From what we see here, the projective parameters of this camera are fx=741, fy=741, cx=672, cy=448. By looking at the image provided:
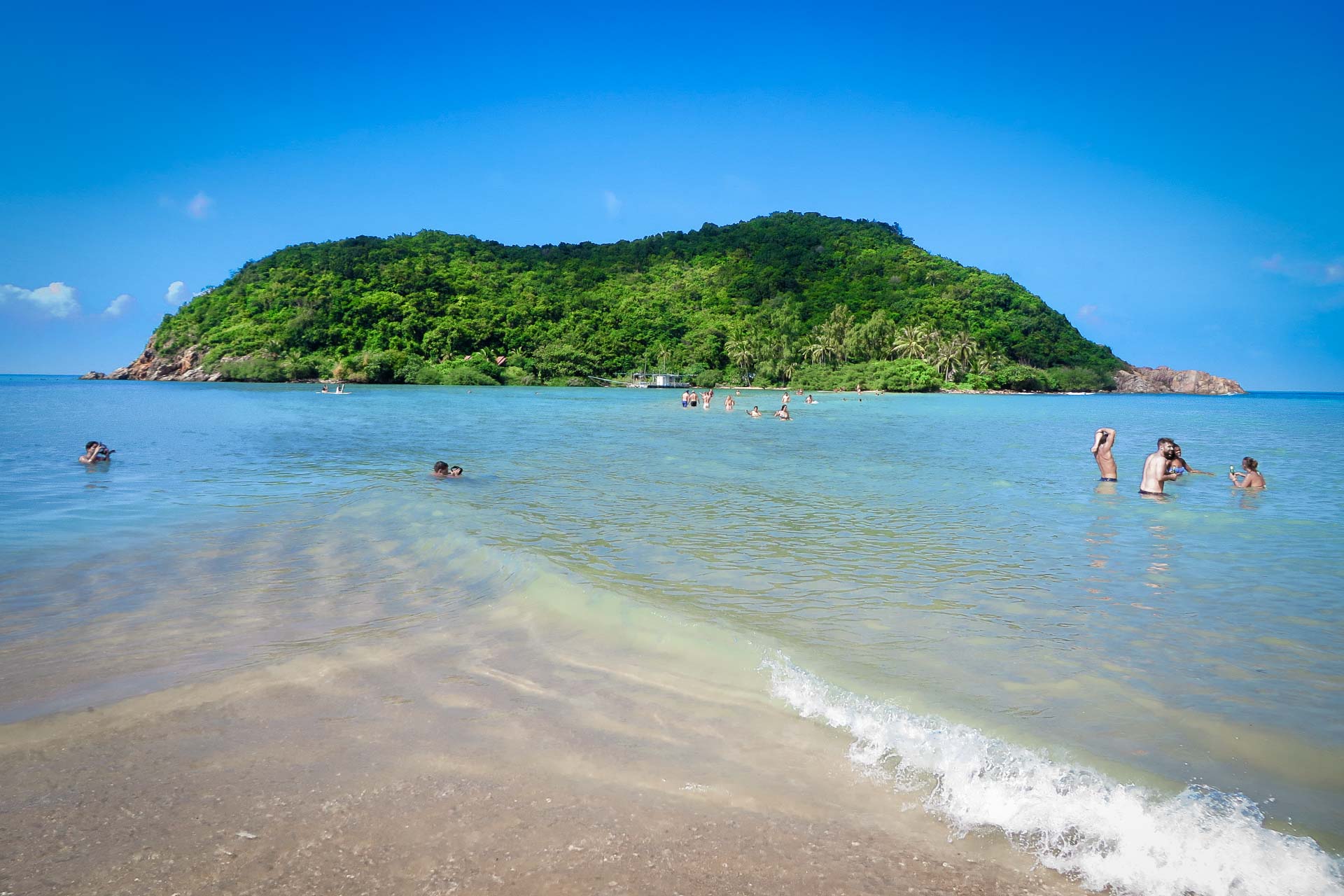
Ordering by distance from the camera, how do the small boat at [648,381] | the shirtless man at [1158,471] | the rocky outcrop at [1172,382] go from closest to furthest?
the shirtless man at [1158,471], the small boat at [648,381], the rocky outcrop at [1172,382]

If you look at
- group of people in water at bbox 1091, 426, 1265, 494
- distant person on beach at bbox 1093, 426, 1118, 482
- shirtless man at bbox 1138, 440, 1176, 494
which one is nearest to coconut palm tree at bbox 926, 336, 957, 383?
group of people in water at bbox 1091, 426, 1265, 494

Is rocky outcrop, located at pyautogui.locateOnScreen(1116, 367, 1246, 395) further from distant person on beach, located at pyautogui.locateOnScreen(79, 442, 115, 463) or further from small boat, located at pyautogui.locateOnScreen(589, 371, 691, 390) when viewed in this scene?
distant person on beach, located at pyautogui.locateOnScreen(79, 442, 115, 463)

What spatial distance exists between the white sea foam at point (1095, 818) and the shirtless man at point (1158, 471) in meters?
12.0

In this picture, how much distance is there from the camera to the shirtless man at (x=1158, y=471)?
13.7 meters

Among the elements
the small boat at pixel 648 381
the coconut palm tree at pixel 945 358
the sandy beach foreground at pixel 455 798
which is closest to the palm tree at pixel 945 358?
the coconut palm tree at pixel 945 358

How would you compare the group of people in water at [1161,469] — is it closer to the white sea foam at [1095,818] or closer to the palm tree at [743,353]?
the white sea foam at [1095,818]

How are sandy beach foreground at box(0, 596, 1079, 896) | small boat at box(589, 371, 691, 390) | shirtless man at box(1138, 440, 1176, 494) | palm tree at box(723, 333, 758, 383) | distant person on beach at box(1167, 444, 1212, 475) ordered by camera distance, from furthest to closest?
palm tree at box(723, 333, 758, 383) < small boat at box(589, 371, 691, 390) < distant person on beach at box(1167, 444, 1212, 475) < shirtless man at box(1138, 440, 1176, 494) < sandy beach foreground at box(0, 596, 1079, 896)

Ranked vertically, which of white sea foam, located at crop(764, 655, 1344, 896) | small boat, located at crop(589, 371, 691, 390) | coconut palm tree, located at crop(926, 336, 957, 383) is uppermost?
coconut palm tree, located at crop(926, 336, 957, 383)

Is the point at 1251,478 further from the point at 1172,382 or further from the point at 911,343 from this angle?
the point at 1172,382

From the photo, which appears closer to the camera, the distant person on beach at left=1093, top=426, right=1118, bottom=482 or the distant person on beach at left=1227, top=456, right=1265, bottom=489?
the distant person on beach at left=1227, top=456, right=1265, bottom=489

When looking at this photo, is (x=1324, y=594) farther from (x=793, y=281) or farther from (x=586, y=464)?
(x=793, y=281)

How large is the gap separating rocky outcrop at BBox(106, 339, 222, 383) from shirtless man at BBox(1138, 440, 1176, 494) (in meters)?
120

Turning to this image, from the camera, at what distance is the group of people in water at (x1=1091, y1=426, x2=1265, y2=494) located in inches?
543

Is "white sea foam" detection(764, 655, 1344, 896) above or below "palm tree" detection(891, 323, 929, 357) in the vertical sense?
below
